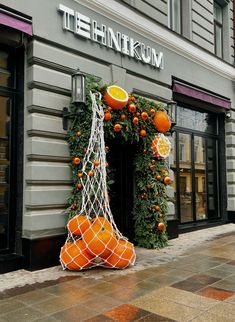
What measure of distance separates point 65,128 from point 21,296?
3128 mm

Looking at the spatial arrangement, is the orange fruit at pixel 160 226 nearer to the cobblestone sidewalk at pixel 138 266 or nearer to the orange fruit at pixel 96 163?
the cobblestone sidewalk at pixel 138 266

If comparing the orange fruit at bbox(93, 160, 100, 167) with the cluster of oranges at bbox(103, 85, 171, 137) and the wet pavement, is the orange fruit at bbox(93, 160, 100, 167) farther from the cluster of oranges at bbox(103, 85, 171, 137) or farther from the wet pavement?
the wet pavement

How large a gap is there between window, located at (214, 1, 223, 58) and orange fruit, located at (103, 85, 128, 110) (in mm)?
6786

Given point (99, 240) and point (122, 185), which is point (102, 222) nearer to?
point (99, 240)

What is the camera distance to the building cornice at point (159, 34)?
7.72m

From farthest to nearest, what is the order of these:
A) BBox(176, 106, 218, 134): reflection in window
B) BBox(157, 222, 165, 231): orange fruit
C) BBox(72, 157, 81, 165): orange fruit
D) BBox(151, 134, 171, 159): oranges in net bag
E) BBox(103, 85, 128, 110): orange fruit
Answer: BBox(176, 106, 218, 134): reflection in window, BBox(151, 134, 171, 159): oranges in net bag, BBox(157, 222, 165, 231): orange fruit, BBox(103, 85, 128, 110): orange fruit, BBox(72, 157, 81, 165): orange fruit

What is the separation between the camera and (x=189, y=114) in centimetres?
1107

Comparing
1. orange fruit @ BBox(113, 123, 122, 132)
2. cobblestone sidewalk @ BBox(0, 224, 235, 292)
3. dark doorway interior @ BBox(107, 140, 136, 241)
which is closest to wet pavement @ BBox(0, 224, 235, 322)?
cobblestone sidewalk @ BBox(0, 224, 235, 292)

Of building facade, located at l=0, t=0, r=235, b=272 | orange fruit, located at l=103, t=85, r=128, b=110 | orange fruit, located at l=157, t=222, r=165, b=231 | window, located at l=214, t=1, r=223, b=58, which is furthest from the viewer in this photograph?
window, located at l=214, t=1, r=223, b=58

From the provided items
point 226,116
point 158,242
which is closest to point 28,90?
point 158,242

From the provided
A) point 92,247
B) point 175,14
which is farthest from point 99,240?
point 175,14

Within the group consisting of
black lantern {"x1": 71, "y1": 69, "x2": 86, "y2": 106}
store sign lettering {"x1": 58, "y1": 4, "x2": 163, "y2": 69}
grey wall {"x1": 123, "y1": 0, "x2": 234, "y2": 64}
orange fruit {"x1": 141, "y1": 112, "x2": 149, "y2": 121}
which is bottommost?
orange fruit {"x1": 141, "y1": 112, "x2": 149, "y2": 121}

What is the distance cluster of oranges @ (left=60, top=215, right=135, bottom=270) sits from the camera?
5.93 metres

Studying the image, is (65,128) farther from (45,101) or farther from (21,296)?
(21,296)
